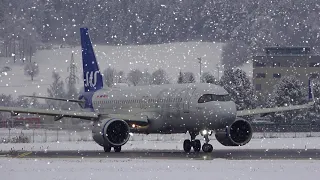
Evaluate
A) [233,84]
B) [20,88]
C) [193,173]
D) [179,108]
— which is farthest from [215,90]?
[20,88]

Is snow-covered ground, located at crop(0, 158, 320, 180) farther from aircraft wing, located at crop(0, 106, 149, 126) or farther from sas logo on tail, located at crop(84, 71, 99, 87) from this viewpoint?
sas logo on tail, located at crop(84, 71, 99, 87)

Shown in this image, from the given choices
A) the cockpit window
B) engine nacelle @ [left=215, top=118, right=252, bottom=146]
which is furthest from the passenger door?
engine nacelle @ [left=215, top=118, right=252, bottom=146]

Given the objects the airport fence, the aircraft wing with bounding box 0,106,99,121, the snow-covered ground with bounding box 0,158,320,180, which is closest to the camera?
the snow-covered ground with bounding box 0,158,320,180

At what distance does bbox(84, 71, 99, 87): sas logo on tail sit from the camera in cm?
6091

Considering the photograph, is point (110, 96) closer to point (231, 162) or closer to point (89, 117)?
point (89, 117)

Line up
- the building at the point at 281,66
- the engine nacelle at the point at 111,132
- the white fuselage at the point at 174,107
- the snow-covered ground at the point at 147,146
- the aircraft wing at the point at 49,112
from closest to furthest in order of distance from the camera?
the white fuselage at the point at 174,107 → the engine nacelle at the point at 111,132 → the aircraft wing at the point at 49,112 → the snow-covered ground at the point at 147,146 → the building at the point at 281,66

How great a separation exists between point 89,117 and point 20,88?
151 m

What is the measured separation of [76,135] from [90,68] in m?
19.2

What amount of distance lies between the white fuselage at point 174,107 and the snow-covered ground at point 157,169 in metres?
6.41

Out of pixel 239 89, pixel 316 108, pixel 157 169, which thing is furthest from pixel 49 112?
pixel 239 89

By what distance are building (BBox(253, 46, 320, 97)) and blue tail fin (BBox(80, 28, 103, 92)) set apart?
5306 inches

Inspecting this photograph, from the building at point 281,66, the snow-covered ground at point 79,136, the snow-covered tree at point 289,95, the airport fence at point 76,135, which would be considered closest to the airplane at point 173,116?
the airport fence at point 76,135

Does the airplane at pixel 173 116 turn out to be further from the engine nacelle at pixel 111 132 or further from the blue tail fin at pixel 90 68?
the blue tail fin at pixel 90 68

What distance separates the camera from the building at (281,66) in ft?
638
